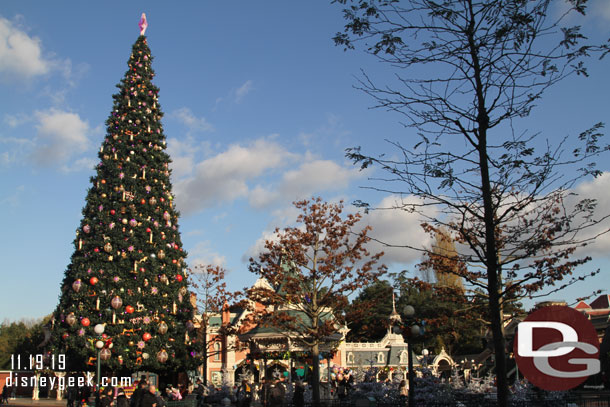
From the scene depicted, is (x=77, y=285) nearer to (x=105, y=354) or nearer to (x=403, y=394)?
(x=105, y=354)

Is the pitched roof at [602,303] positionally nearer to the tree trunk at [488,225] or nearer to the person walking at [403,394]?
the person walking at [403,394]

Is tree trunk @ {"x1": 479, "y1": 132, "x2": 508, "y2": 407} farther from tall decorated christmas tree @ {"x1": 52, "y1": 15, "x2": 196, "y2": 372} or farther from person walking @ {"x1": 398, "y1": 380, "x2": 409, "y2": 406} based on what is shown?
tall decorated christmas tree @ {"x1": 52, "y1": 15, "x2": 196, "y2": 372}

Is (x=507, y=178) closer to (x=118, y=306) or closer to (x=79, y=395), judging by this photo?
(x=118, y=306)

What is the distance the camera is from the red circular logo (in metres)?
14.9

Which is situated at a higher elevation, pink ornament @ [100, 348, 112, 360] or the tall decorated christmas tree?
the tall decorated christmas tree

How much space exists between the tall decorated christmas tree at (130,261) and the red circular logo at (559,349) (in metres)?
18.3

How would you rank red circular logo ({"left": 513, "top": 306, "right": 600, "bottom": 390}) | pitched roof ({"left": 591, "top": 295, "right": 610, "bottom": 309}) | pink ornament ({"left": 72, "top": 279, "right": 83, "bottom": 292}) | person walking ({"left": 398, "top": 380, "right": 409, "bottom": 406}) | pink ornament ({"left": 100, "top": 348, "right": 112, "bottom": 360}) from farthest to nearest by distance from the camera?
pitched roof ({"left": 591, "top": 295, "right": 610, "bottom": 309}) → pink ornament ({"left": 72, "top": 279, "right": 83, "bottom": 292}) → pink ornament ({"left": 100, "top": 348, "right": 112, "bottom": 360}) → person walking ({"left": 398, "top": 380, "right": 409, "bottom": 406}) → red circular logo ({"left": 513, "top": 306, "right": 600, "bottom": 390})

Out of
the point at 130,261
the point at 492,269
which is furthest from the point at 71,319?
the point at 492,269

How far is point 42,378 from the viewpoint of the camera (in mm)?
32719

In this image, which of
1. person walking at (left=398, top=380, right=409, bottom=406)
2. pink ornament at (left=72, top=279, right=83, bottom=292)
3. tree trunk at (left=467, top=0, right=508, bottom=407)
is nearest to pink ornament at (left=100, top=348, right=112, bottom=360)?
pink ornament at (left=72, top=279, right=83, bottom=292)

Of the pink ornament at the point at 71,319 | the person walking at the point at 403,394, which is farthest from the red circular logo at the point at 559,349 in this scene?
the pink ornament at the point at 71,319

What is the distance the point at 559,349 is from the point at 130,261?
21.5 m

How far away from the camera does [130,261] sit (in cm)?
2933

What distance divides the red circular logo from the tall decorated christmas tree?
18261mm
